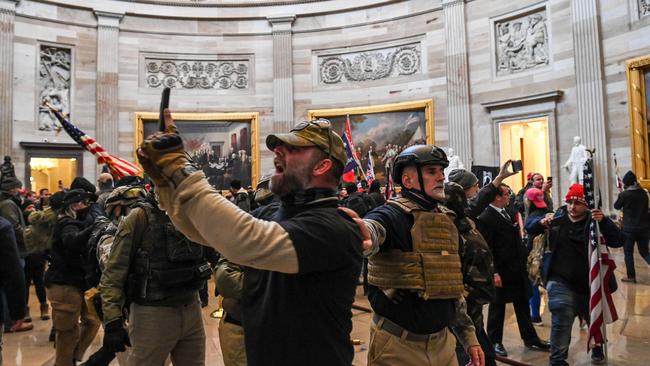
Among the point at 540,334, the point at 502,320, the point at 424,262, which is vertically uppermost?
the point at 424,262

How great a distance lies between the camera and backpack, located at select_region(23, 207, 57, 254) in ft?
20.4

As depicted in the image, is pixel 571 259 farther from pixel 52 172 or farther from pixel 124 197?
pixel 52 172

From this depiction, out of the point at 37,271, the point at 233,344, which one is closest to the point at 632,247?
the point at 233,344

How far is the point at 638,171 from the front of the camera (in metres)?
11.5

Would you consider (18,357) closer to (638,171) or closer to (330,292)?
(330,292)

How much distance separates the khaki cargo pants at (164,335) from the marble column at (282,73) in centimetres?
1506

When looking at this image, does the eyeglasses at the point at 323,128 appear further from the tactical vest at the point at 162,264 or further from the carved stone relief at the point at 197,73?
the carved stone relief at the point at 197,73

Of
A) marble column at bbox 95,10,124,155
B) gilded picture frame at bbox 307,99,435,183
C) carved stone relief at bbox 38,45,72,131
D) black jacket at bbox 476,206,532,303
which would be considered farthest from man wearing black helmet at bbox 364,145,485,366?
carved stone relief at bbox 38,45,72,131

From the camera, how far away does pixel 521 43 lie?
48.2ft

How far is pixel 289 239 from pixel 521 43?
50.3ft

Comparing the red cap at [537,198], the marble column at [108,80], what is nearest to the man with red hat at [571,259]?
the red cap at [537,198]

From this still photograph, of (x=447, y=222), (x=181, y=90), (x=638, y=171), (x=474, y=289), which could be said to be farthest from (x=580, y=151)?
(x=181, y=90)

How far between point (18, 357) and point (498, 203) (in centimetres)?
579

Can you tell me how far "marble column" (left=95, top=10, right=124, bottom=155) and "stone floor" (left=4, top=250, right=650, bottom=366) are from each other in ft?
36.3
